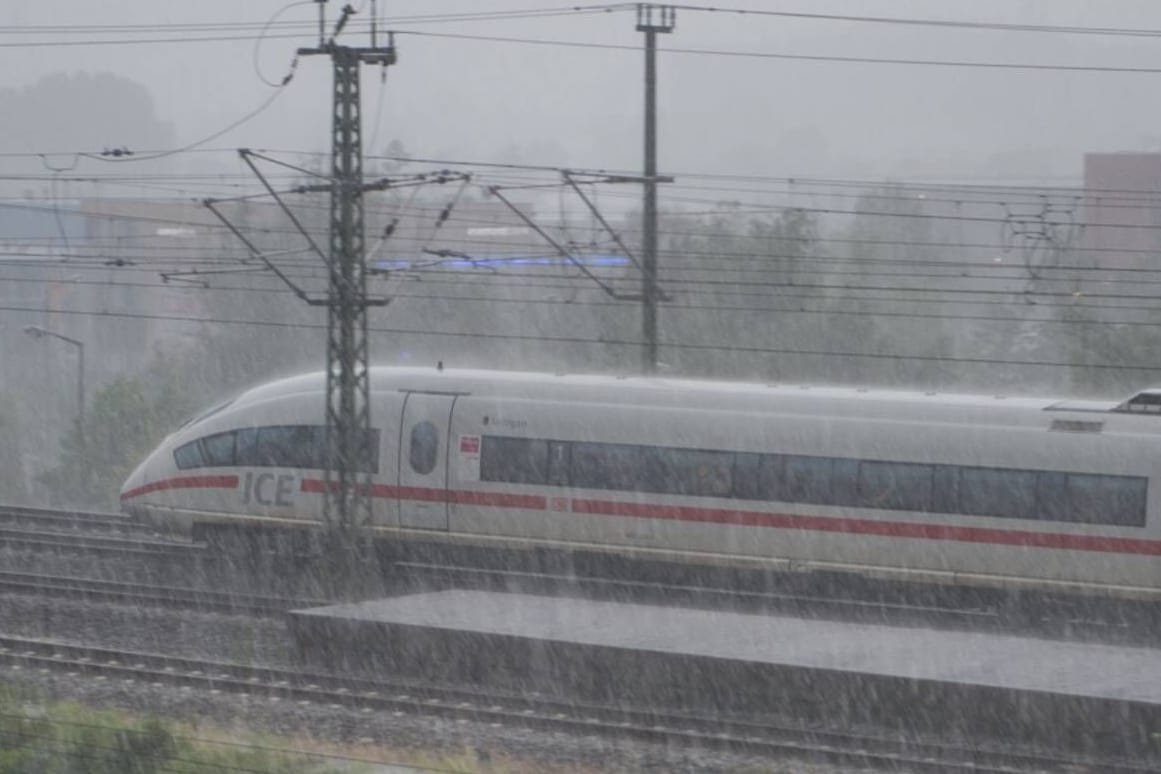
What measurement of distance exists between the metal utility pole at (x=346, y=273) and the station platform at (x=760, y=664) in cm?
160

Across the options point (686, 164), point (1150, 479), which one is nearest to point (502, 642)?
point (1150, 479)

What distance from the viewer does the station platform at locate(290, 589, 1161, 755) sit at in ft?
30.7

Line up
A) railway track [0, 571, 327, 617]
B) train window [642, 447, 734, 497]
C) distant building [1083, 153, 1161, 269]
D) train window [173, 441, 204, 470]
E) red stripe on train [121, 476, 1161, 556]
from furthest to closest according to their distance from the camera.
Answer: distant building [1083, 153, 1161, 269] → train window [173, 441, 204, 470] → train window [642, 447, 734, 497] → railway track [0, 571, 327, 617] → red stripe on train [121, 476, 1161, 556]

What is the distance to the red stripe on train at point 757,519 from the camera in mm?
13211

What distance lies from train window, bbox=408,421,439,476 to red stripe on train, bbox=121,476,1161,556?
0.74 feet

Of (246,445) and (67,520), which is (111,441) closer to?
(67,520)

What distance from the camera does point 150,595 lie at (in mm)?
14633

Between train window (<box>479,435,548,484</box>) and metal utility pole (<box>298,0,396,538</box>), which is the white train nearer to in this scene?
train window (<box>479,435,548,484</box>)

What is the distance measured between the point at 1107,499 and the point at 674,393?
4271mm

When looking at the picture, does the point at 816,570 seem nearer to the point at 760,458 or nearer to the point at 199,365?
the point at 760,458

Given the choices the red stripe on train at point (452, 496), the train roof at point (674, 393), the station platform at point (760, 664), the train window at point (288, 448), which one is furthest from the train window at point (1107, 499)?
the train window at point (288, 448)

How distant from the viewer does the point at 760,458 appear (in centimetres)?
1433

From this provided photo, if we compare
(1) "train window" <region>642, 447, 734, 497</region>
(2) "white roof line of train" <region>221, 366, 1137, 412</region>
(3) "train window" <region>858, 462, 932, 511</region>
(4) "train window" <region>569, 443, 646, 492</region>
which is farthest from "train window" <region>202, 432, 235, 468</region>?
(3) "train window" <region>858, 462, 932, 511</region>

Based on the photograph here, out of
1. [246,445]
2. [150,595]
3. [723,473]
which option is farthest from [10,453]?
[723,473]
